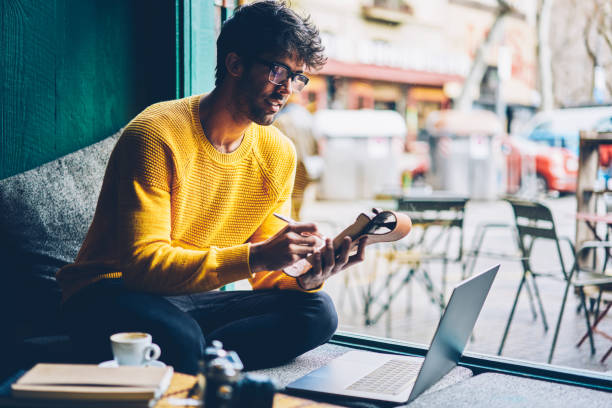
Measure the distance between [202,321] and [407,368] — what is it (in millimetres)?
732

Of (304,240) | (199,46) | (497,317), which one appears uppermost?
(199,46)

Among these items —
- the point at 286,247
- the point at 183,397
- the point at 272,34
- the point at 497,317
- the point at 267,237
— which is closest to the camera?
the point at 183,397

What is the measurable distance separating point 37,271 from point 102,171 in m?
0.54

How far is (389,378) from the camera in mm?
2215

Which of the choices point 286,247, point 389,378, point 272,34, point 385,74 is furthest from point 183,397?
point 385,74

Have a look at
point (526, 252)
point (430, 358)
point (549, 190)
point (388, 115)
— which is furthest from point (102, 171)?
point (549, 190)

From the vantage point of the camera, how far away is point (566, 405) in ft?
6.62

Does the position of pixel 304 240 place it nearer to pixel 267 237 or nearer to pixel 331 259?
pixel 331 259

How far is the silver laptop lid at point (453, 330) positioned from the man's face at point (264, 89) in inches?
32.8

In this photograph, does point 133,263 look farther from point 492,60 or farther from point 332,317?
point 492,60

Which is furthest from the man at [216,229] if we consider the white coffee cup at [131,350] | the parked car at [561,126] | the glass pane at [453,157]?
the parked car at [561,126]

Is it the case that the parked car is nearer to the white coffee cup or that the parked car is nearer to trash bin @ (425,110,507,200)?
trash bin @ (425,110,507,200)

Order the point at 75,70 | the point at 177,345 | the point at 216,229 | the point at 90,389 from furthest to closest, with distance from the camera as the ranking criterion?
the point at 75,70
the point at 216,229
the point at 177,345
the point at 90,389

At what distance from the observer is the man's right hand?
2.01 m
